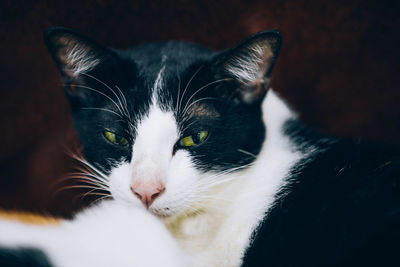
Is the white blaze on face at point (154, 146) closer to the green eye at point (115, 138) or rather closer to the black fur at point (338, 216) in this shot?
the green eye at point (115, 138)

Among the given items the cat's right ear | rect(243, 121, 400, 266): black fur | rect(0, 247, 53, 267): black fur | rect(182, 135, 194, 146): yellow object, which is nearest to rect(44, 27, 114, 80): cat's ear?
the cat's right ear

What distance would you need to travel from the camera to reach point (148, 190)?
0.71 m

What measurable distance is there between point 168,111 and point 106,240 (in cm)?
31

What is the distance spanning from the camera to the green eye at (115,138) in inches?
32.8

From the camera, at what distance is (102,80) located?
0.88m

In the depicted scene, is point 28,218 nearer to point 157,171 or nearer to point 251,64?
point 157,171

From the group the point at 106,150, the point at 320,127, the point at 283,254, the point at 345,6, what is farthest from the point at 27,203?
the point at 345,6

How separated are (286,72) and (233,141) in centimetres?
47

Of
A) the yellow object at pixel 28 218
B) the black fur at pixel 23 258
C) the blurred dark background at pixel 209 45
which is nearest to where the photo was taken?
the black fur at pixel 23 258

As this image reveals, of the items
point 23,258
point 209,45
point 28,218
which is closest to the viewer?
point 23,258

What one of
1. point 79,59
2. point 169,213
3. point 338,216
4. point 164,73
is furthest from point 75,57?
point 338,216

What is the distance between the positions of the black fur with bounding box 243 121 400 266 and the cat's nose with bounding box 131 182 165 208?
249 millimetres

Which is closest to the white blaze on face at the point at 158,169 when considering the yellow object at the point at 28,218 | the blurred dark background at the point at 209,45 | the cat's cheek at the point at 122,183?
the cat's cheek at the point at 122,183

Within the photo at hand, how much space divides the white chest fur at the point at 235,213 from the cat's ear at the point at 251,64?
0.15 meters
